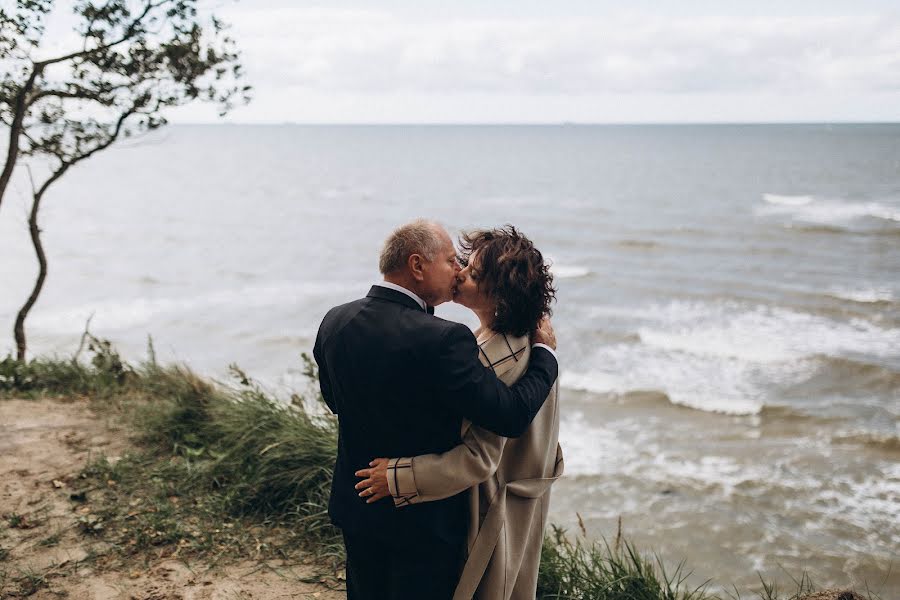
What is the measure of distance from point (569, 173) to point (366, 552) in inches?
2653

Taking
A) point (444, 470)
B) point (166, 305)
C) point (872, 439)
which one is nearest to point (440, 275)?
point (444, 470)

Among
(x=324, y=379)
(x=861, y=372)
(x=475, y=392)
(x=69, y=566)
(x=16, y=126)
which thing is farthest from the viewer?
(x=861, y=372)

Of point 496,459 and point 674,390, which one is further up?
point 496,459

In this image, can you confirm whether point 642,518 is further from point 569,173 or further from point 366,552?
point 569,173

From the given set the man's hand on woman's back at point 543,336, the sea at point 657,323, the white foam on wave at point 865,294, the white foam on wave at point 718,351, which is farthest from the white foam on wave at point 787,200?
the man's hand on woman's back at point 543,336

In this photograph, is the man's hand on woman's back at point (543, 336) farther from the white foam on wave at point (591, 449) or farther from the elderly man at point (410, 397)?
the white foam on wave at point (591, 449)

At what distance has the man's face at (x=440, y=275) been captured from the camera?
8.11 feet

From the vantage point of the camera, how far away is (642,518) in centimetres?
830

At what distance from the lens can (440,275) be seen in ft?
8.19

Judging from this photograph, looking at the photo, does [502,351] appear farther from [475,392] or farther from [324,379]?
[324,379]

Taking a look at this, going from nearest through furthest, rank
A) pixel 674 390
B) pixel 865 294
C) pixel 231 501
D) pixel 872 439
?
pixel 231 501
pixel 872 439
pixel 674 390
pixel 865 294

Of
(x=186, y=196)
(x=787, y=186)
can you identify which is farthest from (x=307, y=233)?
(x=787, y=186)

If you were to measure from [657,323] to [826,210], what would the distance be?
84.3 feet

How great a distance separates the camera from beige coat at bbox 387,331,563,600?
2.41 m
